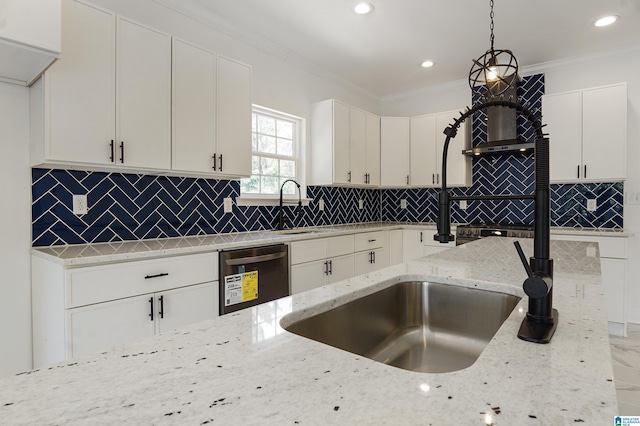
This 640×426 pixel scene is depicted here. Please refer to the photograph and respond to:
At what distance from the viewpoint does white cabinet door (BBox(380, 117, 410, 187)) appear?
15.9 ft

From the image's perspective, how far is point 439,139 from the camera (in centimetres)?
463

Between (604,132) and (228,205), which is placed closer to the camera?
(228,205)

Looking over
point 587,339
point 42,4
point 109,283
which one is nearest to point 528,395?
point 587,339

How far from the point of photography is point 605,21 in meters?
3.24

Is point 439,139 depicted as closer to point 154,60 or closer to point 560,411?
point 154,60

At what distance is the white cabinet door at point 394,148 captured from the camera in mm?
4852

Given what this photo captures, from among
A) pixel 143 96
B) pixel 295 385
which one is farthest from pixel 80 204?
pixel 295 385

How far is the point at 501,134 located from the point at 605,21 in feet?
4.27

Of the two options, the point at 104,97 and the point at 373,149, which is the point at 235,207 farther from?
the point at 373,149

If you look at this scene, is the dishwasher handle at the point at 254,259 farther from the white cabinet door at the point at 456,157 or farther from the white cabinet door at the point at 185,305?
the white cabinet door at the point at 456,157

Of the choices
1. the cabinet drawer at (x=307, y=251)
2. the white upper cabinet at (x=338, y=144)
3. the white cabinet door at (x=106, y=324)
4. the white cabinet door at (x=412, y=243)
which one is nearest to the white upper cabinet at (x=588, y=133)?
the white cabinet door at (x=412, y=243)

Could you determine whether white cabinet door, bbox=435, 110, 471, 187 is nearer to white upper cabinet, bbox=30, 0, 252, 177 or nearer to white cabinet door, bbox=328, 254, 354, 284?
white cabinet door, bbox=328, 254, 354, 284

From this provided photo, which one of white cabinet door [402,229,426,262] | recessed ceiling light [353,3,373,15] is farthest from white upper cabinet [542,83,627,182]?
recessed ceiling light [353,3,373,15]

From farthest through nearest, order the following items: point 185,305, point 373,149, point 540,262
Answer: point 373,149 < point 185,305 < point 540,262
